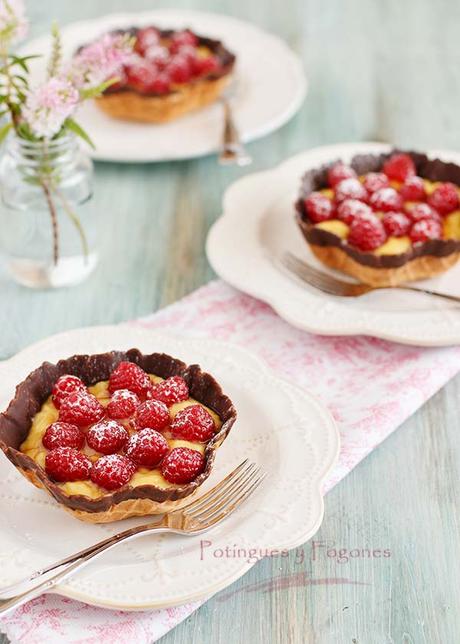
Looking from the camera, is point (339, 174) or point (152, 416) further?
point (339, 174)

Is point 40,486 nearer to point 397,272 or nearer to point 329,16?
point 397,272

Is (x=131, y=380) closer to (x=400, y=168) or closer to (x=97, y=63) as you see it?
(x=97, y=63)

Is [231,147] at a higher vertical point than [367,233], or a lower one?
lower

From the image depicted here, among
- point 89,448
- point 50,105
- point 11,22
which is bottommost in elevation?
point 89,448

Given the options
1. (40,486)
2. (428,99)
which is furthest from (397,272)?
(428,99)

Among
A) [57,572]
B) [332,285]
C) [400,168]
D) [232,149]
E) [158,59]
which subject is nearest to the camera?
[57,572]

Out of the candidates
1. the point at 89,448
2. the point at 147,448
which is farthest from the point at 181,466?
the point at 89,448

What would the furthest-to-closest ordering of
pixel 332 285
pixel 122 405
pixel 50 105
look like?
pixel 332 285, pixel 50 105, pixel 122 405
